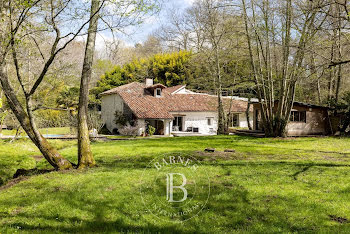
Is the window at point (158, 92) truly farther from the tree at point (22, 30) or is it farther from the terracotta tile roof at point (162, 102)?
the tree at point (22, 30)

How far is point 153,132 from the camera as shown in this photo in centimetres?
2761

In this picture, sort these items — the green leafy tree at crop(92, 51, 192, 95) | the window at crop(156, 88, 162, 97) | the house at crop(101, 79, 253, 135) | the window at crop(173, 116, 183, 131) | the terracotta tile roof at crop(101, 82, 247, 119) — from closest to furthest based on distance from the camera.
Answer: the terracotta tile roof at crop(101, 82, 247, 119), the house at crop(101, 79, 253, 135), the window at crop(173, 116, 183, 131), the window at crop(156, 88, 162, 97), the green leafy tree at crop(92, 51, 192, 95)

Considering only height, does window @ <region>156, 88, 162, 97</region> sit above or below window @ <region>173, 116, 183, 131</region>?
above

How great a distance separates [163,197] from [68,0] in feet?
17.7

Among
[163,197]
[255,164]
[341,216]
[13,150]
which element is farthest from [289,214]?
[13,150]

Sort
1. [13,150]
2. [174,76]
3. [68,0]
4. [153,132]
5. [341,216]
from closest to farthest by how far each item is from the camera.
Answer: [341,216] → [68,0] → [13,150] → [153,132] → [174,76]

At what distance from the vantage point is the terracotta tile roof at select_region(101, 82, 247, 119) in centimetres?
2836

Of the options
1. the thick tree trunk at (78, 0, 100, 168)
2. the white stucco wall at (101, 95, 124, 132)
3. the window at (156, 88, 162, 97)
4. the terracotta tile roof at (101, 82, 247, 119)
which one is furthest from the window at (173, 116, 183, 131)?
the thick tree trunk at (78, 0, 100, 168)

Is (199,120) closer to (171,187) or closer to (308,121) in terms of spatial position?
(308,121)

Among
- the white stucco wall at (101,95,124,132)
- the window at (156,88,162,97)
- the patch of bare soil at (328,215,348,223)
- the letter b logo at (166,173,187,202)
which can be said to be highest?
the window at (156,88,162,97)

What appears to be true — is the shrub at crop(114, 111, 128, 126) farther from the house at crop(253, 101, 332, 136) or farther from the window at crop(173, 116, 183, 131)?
the house at crop(253, 101, 332, 136)

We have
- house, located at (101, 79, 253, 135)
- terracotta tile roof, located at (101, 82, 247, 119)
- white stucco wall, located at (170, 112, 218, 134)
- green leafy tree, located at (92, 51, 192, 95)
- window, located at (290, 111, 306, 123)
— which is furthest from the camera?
green leafy tree, located at (92, 51, 192, 95)

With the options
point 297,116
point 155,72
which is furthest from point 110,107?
point 297,116

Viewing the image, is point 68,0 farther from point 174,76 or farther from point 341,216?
point 174,76
